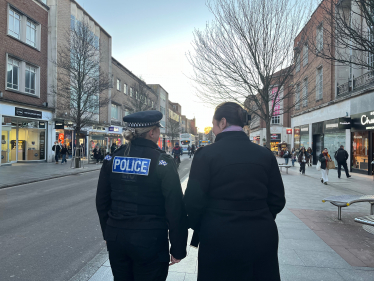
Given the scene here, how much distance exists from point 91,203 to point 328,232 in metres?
6.05

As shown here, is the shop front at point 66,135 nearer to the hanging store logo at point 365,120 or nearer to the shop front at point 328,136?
the shop front at point 328,136

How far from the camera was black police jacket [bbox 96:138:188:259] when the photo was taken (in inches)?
78.2

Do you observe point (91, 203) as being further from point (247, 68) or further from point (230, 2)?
point (230, 2)

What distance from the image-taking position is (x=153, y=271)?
1.95 metres

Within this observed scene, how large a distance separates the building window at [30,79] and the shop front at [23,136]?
1.76m

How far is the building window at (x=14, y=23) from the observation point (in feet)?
62.2

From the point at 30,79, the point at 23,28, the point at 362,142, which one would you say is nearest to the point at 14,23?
the point at 23,28

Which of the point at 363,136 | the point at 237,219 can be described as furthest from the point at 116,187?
the point at 363,136

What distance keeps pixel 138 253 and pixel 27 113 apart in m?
21.8

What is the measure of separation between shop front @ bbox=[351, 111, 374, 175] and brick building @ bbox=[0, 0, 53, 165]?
2235 centimetres

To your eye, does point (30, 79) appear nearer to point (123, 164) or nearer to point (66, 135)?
point (66, 135)

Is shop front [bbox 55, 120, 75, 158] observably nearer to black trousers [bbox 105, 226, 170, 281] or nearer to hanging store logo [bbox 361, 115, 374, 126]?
hanging store logo [bbox 361, 115, 374, 126]

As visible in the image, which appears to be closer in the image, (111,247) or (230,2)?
(111,247)

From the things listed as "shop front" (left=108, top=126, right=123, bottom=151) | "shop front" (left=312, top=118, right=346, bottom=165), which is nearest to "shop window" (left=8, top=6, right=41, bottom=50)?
"shop front" (left=108, top=126, right=123, bottom=151)
